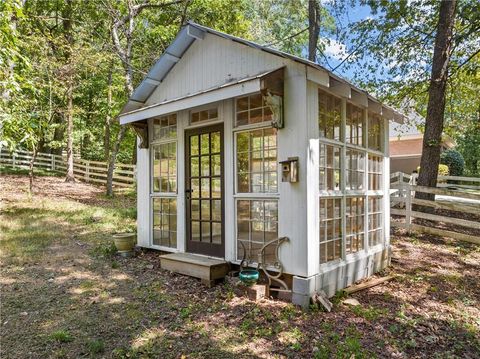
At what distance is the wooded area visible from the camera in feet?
25.1

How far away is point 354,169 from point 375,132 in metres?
1.13

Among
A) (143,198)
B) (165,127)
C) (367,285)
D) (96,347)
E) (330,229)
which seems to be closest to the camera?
(96,347)

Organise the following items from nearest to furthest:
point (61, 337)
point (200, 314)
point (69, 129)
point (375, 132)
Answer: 1. point (61, 337)
2. point (200, 314)
3. point (375, 132)
4. point (69, 129)

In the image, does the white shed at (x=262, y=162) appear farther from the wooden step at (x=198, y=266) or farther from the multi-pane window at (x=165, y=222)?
the wooden step at (x=198, y=266)

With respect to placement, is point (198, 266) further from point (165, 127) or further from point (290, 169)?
point (165, 127)

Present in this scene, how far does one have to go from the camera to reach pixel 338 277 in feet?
14.7

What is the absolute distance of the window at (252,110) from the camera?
444cm

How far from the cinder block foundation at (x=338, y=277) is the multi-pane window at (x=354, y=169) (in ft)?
3.57

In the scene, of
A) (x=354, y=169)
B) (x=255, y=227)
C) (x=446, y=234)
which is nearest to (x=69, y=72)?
(x=255, y=227)

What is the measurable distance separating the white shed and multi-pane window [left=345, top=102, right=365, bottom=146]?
0.6 inches

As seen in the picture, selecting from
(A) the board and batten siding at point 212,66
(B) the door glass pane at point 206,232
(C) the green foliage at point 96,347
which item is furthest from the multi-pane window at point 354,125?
(C) the green foliage at point 96,347

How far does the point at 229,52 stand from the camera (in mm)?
4816

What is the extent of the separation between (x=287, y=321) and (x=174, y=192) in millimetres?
2985

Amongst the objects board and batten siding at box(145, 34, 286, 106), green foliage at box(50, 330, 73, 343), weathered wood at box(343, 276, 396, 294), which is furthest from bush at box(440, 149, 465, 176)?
green foliage at box(50, 330, 73, 343)
